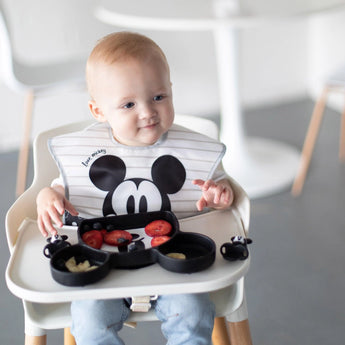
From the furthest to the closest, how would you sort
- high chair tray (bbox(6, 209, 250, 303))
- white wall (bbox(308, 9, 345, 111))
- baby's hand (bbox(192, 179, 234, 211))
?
white wall (bbox(308, 9, 345, 111)) → baby's hand (bbox(192, 179, 234, 211)) → high chair tray (bbox(6, 209, 250, 303))

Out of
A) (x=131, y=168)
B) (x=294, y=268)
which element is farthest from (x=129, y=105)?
(x=294, y=268)

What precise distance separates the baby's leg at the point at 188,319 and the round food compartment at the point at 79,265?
17 cm

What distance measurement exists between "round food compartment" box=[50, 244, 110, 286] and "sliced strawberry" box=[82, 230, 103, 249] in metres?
0.03

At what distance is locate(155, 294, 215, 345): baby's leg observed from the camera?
1063 millimetres

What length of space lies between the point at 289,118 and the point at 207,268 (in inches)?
93.3

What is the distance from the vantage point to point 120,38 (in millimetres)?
1114

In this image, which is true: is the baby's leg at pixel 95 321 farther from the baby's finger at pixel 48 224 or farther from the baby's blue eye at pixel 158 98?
the baby's blue eye at pixel 158 98

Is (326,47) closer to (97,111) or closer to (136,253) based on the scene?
(97,111)

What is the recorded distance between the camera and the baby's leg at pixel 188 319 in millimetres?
1063

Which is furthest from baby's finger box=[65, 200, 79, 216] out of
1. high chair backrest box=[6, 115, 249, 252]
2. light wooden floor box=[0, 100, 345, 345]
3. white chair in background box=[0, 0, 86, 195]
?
white chair in background box=[0, 0, 86, 195]

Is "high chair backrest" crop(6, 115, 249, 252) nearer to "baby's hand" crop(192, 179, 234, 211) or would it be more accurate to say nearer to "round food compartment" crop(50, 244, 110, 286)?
"baby's hand" crop(192, 179, 234, 211)

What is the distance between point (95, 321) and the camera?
1063 mm

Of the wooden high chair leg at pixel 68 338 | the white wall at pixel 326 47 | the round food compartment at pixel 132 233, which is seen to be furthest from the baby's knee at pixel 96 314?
the white wall at pixel 326 47

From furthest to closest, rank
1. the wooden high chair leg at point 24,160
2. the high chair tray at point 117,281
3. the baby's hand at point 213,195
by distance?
the wooden high chair leg at point 24,160, the baby's hand at point 213,195, the high chair tray at point 117,281
